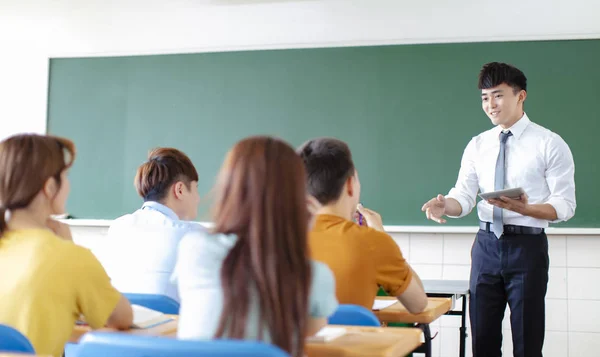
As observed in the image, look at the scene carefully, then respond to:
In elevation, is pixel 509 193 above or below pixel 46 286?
above

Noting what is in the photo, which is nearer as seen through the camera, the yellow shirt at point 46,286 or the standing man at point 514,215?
the yellow shirt at point 46,286

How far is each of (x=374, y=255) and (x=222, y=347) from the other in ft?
3.49

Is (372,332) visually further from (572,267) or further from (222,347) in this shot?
(572,267)

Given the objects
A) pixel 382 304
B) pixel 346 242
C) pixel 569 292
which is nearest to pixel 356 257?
pixel 346 242

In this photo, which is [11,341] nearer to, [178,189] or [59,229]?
[59,229]

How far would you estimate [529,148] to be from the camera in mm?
3402

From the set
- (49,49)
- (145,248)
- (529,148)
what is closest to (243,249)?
(145,248)

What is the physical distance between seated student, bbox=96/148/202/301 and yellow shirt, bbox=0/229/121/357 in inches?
35.6

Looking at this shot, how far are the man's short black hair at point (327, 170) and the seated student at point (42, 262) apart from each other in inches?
26.8

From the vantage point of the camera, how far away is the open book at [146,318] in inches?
78.6

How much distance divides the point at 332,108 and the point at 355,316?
3.39 meters

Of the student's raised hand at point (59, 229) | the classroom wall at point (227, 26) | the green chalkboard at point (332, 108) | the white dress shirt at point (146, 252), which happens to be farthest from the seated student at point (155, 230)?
the classroom wall at point (227, 26)

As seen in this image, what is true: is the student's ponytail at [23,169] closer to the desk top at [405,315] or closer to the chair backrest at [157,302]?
the chair backrest at [157,302]

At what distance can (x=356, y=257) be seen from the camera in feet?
6.77
